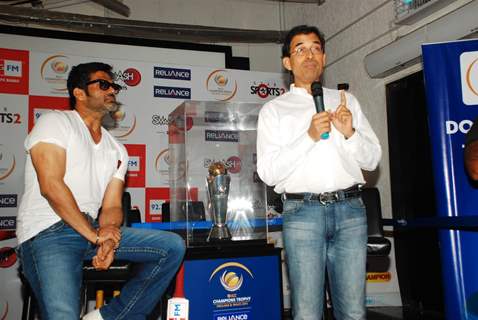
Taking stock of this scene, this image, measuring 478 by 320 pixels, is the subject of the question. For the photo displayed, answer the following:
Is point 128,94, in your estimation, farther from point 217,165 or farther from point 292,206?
point 292,206

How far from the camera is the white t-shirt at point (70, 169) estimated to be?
208 cm

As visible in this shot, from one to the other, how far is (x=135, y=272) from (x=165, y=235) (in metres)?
0.24

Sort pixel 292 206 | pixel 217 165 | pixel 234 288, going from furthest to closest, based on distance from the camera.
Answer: pixel 217 165
pixel 234 288
pixel 292 206

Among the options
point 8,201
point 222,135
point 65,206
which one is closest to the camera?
point 65,206

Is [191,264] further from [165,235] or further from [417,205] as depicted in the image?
[417,205]

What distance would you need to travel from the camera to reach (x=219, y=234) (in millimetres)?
3039

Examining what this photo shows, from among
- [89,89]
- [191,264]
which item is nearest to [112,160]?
[89,89]

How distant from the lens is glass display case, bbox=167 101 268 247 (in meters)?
3.31


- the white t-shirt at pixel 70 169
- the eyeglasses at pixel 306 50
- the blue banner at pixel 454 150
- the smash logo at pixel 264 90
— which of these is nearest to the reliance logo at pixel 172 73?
the smash logo at pixel 264 90

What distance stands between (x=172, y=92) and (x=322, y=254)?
3.62 meters

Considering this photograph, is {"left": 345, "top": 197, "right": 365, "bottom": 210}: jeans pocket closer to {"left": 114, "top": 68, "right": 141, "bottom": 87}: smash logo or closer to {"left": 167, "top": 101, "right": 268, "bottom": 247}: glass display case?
{"left": 167, "top": 101, "right": 268, "bottom": 247}: glass display case

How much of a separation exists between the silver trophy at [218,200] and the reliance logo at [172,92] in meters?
2.01

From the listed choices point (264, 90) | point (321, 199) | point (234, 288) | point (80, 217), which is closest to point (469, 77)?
point (321, 199)

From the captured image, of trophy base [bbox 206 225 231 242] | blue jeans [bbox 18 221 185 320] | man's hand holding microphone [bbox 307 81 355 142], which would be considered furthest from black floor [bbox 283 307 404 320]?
man's hand holding microphone [bbox 307 81 355 142]
